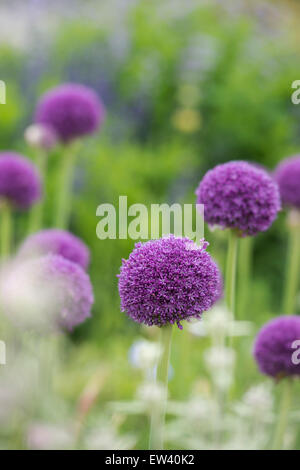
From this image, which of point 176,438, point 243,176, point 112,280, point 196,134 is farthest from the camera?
point 196,134

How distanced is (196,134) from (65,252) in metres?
3.30

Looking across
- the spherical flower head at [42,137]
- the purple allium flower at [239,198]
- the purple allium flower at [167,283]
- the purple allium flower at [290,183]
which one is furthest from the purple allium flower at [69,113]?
the purple allium flower at [167,283]

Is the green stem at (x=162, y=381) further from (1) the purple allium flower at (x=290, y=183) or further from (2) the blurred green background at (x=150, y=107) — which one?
(2) the blurred green background at (x=150, y=107)

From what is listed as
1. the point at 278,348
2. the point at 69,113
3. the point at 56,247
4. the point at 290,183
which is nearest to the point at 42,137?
the point at 69,113

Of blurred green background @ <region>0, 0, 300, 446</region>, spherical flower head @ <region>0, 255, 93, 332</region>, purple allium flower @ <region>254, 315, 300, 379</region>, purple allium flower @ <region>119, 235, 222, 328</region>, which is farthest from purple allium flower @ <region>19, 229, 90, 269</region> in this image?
blurred green background @ <region>0, 0, 300, 446</region>

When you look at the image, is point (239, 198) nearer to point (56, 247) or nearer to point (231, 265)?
point (231, 265)

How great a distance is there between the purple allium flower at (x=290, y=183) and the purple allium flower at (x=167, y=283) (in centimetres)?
78

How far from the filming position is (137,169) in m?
3.87

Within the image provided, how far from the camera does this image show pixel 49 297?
107cm

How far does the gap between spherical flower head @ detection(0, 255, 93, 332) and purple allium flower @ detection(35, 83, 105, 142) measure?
1.08 m

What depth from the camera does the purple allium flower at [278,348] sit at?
1165 mm

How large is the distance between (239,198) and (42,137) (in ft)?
3.64
